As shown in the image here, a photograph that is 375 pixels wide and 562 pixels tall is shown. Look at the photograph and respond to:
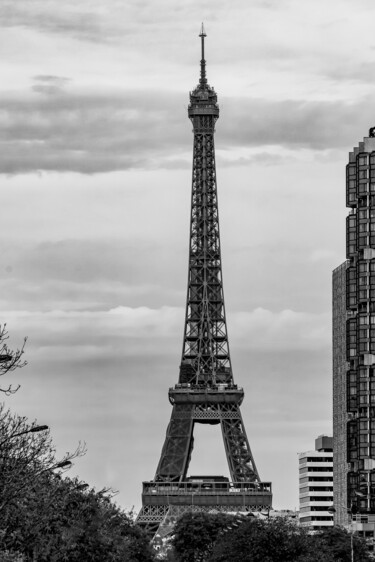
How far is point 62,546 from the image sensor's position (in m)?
88.0

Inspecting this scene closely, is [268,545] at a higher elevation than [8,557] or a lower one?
higher

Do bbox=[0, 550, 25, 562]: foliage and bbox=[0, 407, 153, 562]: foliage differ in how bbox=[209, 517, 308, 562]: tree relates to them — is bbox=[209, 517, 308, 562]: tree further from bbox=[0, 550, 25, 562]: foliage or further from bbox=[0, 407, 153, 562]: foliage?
bbox=[0, 550, 25, 562]: foliage

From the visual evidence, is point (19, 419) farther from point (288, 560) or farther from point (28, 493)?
point (288, 560)

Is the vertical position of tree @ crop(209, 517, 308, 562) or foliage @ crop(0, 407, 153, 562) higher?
tree @ crop(209, 517, 308, 562)

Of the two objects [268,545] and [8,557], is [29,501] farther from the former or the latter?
[268,545]

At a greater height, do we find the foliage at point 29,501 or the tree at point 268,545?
the tree at point 268,545

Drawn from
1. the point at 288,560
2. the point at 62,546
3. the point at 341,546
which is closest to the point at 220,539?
the point at 341,546

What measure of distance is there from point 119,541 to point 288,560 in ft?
113

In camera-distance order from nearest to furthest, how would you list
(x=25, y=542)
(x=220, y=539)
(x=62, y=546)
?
(x=25, y=542)
(x=62, y=546)
(x=220, y=539)

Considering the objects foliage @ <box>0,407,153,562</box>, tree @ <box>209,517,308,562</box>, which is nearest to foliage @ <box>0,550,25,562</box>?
foliage @ <box>0,407,153,562</box>

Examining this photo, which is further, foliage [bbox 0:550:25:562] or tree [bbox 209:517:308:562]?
tree [bbox 209:517:308:562]

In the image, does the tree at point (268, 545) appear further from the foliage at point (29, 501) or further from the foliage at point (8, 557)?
the foliage at point (8, 557)

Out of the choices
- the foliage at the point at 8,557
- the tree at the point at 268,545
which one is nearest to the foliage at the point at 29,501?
the foliage at the point at 8,557

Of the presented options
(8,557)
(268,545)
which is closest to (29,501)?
(8,557)
